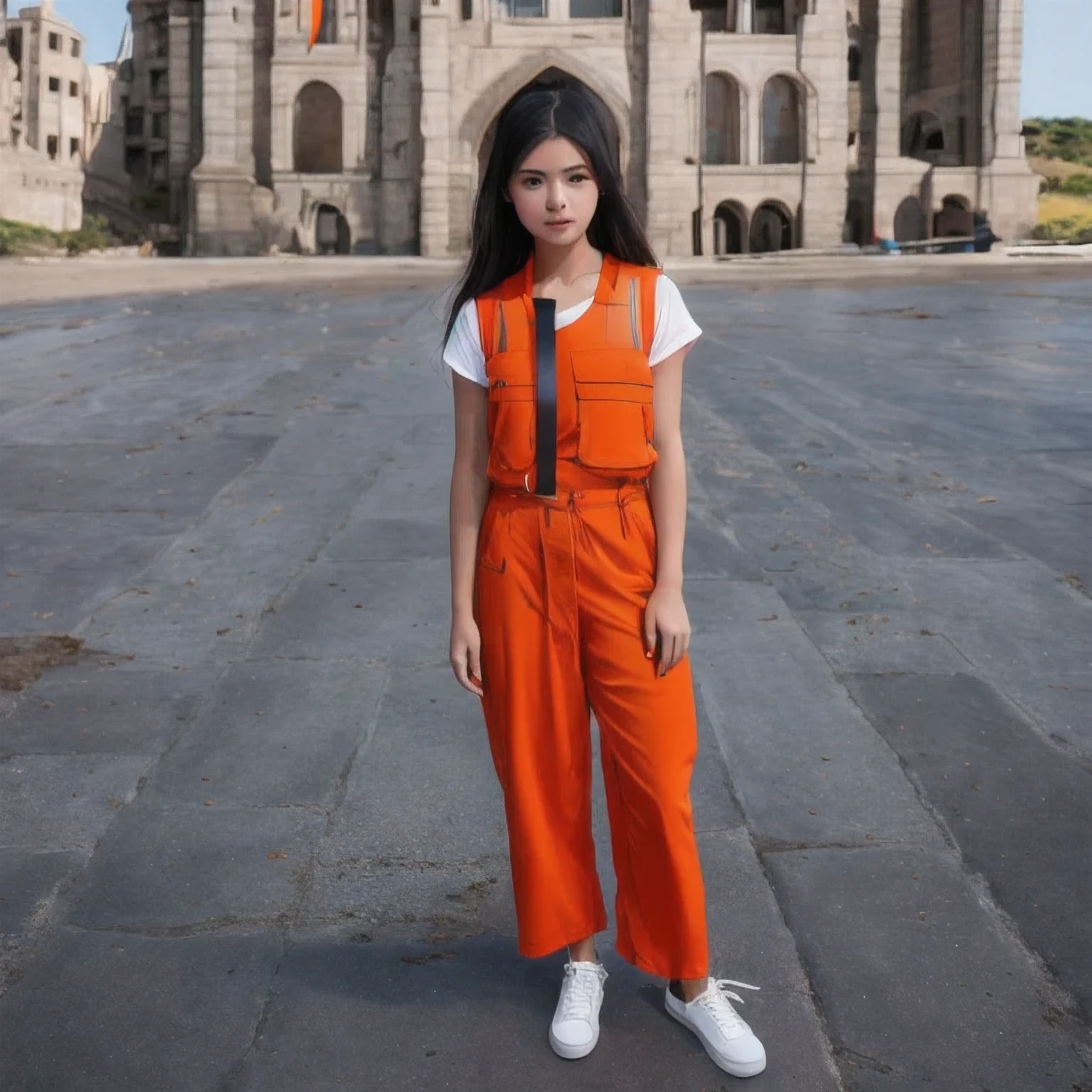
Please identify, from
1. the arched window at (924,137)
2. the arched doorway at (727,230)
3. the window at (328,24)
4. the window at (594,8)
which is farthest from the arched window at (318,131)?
the arched window at (924,137)

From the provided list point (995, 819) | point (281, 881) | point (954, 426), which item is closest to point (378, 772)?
point (281, 881)

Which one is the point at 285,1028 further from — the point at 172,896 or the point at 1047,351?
the point at 1047,351

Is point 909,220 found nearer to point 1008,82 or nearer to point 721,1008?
point 1008,82

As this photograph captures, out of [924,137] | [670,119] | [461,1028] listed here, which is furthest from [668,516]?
[924,137]

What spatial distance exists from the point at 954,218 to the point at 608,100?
12490 mm

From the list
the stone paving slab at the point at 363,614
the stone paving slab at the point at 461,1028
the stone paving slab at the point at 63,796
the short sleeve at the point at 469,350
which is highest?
the short sleeve at the point at 469,350

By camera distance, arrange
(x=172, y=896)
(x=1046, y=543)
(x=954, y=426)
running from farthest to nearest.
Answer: (x=954, y=426), (x=1046, y=543), (x=172, y=896)

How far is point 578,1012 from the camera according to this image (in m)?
2.82

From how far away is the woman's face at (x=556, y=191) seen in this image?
2.69m

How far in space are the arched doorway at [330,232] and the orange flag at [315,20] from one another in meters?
4.70

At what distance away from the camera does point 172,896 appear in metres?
3.41

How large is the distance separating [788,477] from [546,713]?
5.66 metres

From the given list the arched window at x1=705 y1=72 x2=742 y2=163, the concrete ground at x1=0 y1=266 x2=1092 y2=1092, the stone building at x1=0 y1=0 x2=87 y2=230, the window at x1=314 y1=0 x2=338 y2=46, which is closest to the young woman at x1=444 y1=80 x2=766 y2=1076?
the concrete ground at x1=0 y1=266 x2=1092 y2=1092

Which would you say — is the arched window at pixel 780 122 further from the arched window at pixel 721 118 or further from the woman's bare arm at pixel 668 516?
the woman's bare arm at pixel 668 516
